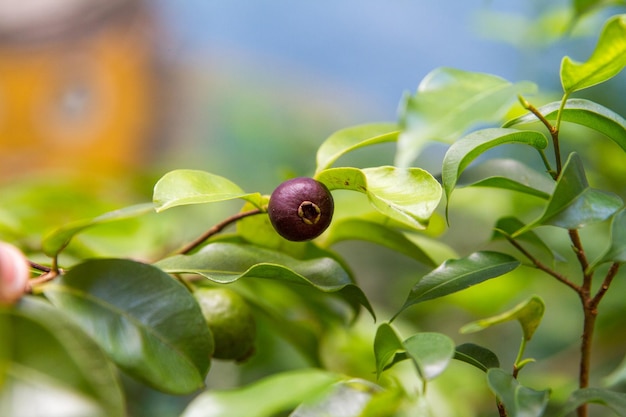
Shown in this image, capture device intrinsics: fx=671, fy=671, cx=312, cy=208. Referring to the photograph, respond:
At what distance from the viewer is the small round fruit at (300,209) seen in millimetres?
435

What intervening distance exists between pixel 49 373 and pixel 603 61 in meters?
0.37

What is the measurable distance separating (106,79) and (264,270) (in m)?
2.56

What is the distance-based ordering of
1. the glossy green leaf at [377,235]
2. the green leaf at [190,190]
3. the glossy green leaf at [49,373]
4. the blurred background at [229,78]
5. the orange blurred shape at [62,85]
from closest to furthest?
the glossy green leaf at [49,373] → the green leaf at [190,190] → the glossy green leaf at [377,235] → the blurred background at [229,78] → the orange blurred shape at [62,85]

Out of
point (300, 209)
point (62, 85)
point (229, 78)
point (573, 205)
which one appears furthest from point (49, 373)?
point (229, 78)

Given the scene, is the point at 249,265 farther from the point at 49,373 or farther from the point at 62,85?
the point at 62,85

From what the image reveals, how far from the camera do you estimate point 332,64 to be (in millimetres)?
3162

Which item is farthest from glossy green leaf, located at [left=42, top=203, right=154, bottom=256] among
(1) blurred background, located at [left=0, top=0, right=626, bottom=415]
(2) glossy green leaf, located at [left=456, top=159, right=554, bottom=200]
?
(1) blurred background, located at [left=0, top=0, right=626, bottom=415]

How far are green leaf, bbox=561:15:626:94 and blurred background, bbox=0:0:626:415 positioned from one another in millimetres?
1112

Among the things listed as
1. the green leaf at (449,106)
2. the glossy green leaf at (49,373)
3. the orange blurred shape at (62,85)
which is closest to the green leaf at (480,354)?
the green leaf at (449,106)

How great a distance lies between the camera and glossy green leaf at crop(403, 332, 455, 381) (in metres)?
0.35

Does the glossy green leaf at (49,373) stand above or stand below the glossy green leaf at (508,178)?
below

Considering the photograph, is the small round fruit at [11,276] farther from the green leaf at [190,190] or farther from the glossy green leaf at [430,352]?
the glossy green leaf at [430,352]

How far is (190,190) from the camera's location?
44cm

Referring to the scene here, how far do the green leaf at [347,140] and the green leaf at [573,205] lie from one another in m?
0.14
